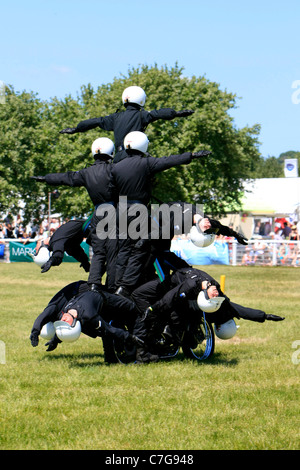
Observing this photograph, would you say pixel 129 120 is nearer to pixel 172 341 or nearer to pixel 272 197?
pixel 172 341

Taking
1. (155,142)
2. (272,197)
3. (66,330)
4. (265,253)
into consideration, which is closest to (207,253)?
(265,253)

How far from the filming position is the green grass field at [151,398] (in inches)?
216

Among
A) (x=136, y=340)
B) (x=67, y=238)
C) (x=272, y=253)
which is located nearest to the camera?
(x=136, y=340)

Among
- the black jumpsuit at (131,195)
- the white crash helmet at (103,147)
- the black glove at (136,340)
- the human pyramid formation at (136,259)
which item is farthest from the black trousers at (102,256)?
the white crash helmet at (103,147)

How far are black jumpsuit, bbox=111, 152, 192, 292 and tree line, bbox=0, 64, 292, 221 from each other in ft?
119

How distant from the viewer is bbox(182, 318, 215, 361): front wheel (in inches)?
350

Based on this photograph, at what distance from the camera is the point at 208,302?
8.08 metres

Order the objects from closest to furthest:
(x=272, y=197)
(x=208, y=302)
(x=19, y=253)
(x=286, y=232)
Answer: (x=208, y=302) < (x=19, y=253) < (x=286, y=232) < (x=272, y=197)

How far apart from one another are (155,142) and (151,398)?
131ft

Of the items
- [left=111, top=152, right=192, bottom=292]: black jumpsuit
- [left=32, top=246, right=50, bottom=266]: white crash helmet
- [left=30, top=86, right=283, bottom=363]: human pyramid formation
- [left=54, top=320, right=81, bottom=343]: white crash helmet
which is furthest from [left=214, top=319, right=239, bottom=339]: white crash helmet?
[left=32, top=246, right=50, bottom=266]: white crash helmet

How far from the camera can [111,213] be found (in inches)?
347
